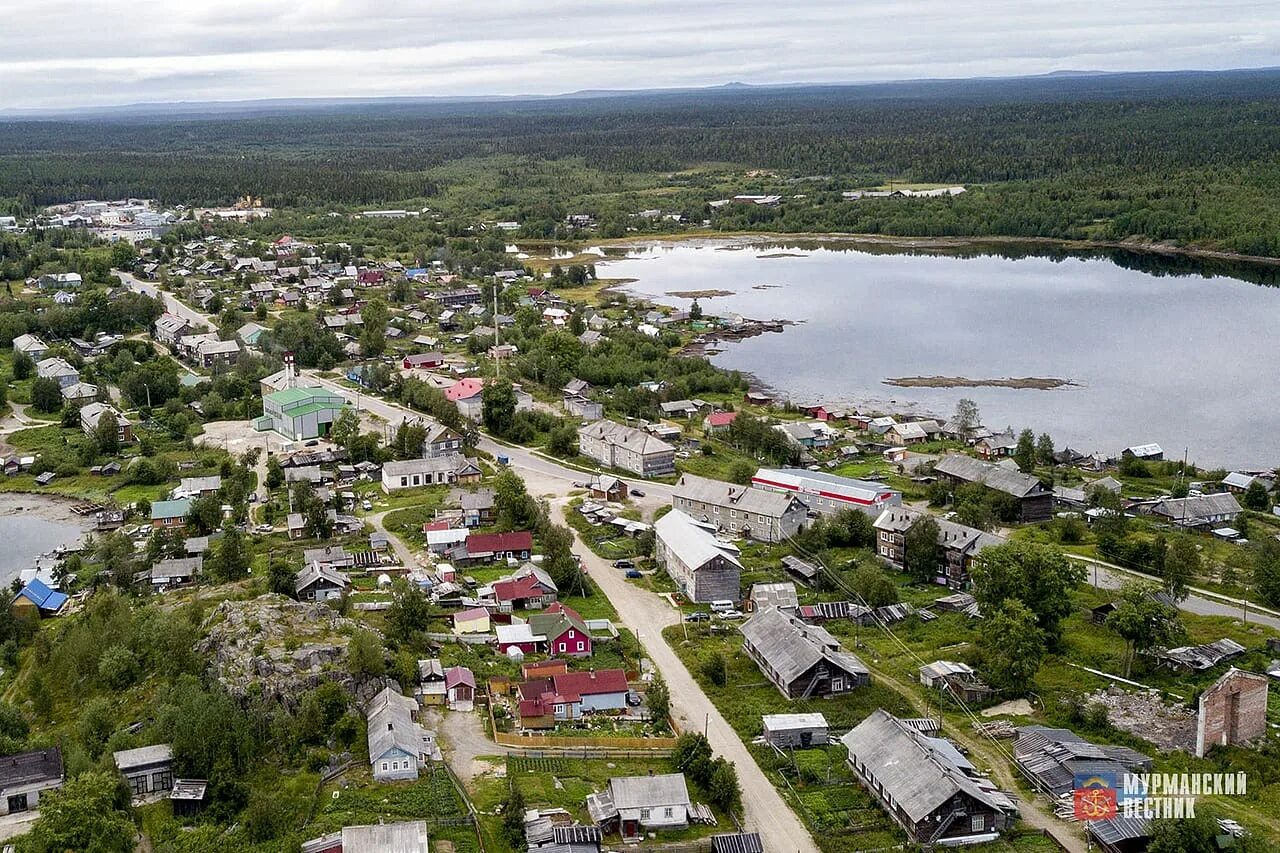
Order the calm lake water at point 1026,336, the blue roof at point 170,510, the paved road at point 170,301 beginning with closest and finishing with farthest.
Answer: the blue roof at point 170,510
the calm lake water at point 1026,336
the paved road at point 170,301

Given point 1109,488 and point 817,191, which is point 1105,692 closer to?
point 1109,488

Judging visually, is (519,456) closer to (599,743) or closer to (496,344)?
(496,344)

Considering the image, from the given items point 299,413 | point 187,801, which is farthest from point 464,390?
point 187,801

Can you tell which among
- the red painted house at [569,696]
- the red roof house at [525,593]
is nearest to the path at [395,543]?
the red roof house at [525,593]

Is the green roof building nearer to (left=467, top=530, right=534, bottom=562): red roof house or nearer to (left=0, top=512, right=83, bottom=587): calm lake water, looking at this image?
(left=0, top=512, right=83, bottom=587): calm lake water

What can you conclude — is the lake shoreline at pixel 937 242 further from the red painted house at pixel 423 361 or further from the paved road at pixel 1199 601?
the paved road at pixel 1199 601

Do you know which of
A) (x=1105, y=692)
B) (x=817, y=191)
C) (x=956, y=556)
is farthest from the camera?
(x=817, y=191)

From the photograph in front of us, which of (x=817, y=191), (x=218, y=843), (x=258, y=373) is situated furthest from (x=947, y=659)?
(x=817, y=191)
